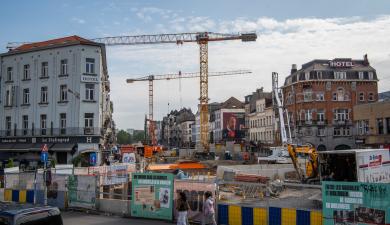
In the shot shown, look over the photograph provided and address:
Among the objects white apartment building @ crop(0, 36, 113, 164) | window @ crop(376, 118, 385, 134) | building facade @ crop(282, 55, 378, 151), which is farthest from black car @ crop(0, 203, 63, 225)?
building facade @ crop(282, 55, 378, 151)

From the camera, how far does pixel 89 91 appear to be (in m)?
44.1

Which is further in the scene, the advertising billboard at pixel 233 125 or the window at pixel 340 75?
the advertising billboard at pixel 233 125

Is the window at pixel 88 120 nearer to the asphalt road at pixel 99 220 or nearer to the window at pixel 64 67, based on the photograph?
the window at pixel 64 67

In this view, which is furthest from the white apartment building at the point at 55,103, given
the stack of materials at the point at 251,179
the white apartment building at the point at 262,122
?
the white apartment building at the point at 262,122

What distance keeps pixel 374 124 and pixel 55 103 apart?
34.7 meters

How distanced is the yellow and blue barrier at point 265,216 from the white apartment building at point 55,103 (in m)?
28.4

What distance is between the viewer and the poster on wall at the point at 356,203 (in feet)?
39.7

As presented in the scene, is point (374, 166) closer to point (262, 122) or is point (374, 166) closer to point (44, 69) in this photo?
point (44, 69)

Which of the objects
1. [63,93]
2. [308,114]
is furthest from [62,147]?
[308,114]

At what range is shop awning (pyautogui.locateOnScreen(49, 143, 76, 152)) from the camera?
42.3 m

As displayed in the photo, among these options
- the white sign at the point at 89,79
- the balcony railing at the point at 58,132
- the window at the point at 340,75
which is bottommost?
the balcony railing at the point at 58,132

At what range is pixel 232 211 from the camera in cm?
1553

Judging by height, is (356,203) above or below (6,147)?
below

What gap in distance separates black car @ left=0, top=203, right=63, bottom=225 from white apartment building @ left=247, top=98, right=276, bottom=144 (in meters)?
74.2
